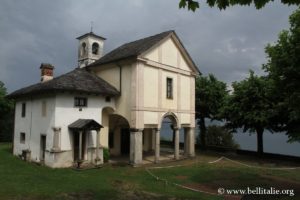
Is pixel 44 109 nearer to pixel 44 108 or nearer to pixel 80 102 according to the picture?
pixel 44 108

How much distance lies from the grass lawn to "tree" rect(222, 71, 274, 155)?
18.6ft

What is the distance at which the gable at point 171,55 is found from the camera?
24.5 m

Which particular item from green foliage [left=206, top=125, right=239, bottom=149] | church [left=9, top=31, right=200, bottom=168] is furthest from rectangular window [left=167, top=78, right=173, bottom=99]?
green foliage [left=206, top=125, right=239, bottom=149]

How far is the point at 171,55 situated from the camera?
26375 millimetres

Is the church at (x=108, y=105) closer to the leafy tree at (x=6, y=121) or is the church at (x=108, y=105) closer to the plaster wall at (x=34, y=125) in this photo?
the plaster wall at (x=34, y=125)

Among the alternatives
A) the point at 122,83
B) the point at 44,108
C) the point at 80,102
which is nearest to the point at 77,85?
the point at 80,102

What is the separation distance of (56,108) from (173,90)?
1052 centimetres

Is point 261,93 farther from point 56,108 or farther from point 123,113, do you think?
point 56,108

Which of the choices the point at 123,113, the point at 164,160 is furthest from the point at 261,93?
the point at 123,113

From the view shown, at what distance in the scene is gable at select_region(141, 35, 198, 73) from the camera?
24.5 meters

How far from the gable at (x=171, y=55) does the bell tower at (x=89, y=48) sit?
26.2 ft

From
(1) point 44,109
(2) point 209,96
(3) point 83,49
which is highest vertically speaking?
(3) point 83,49

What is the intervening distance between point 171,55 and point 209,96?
31.2 feet

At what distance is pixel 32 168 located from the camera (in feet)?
65.3
